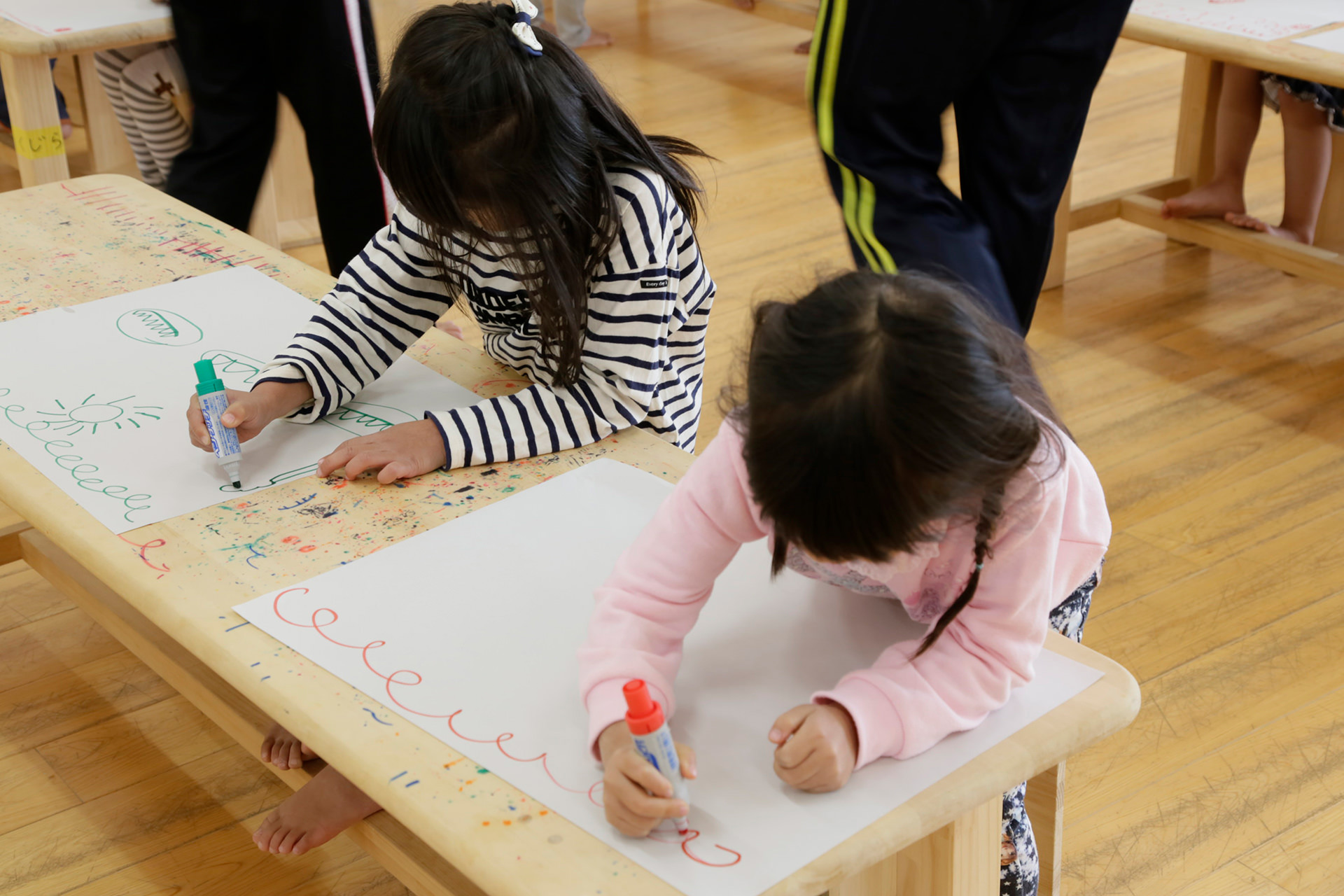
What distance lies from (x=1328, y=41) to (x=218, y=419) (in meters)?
1.55

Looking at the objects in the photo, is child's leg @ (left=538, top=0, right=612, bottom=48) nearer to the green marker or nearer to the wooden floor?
the wooden floor

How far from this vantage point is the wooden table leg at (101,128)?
103 inches

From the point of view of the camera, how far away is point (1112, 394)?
6.81ft

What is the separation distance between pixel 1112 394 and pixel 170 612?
63.5 inches

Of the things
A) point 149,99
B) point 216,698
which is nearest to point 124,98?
point 149,99

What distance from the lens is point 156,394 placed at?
110 centimetres

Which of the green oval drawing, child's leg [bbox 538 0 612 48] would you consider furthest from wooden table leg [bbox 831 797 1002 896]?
child's leg [bbox 538 0 612 48]

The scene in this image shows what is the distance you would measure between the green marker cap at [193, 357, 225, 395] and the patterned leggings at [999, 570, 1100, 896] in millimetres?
620

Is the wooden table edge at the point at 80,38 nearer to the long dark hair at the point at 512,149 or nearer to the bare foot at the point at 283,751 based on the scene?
the long dark hair at the point at 512,149

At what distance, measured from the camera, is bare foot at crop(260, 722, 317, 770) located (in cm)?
107

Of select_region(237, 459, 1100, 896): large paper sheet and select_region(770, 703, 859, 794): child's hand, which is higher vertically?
select_region(770, 703, 859, 794): child's hand

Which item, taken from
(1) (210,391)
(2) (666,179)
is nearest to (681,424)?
(2) (666,179)

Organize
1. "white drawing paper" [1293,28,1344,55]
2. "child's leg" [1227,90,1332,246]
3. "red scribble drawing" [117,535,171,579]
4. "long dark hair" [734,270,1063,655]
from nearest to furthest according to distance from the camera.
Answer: "long dark hair" [734,270,1063,655] → "red scribble drawing" [117,535,171,579] → "white drawing paper" [1293,28,1344,55] → "child's leg" [1227,90,1332,246]

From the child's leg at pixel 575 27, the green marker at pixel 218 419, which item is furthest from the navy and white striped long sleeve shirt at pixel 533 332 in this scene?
the child's leg at pixel 575 27
